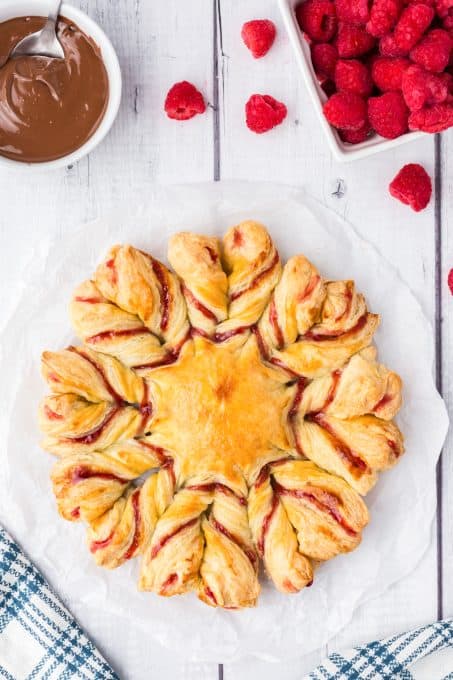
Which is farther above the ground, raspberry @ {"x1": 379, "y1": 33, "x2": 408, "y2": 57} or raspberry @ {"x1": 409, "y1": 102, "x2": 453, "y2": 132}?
raspberry @ {"x1": 379, "y1": 33, "x2": 408, "y2": 57}

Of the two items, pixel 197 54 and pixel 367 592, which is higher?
pixel 197 54

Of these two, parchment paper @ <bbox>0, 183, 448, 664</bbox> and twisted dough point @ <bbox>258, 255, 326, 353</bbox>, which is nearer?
twisted dough point @ <bbox>258, 255, 326, 353</bbox>

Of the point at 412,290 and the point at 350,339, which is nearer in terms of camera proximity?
the point at 350,339

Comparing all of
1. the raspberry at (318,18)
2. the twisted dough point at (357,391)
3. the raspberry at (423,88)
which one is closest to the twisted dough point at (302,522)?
the twisted dough point at (357,391)

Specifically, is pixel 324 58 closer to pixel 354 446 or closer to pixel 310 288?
pixel 310 288

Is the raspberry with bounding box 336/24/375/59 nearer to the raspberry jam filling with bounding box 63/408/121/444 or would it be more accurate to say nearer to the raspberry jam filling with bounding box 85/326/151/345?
the raspberry jam filling with bounding box 85/326/151/345

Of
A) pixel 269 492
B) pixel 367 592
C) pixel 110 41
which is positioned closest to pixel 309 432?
pixel 269 492

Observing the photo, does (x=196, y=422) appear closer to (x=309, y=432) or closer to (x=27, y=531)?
(x=309, y=432)

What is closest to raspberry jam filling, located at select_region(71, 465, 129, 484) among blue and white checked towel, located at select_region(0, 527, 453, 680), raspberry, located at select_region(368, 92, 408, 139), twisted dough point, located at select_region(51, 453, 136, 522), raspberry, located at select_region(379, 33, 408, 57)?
twisted dough point, located at select_region(51, 453, 136, 522)
